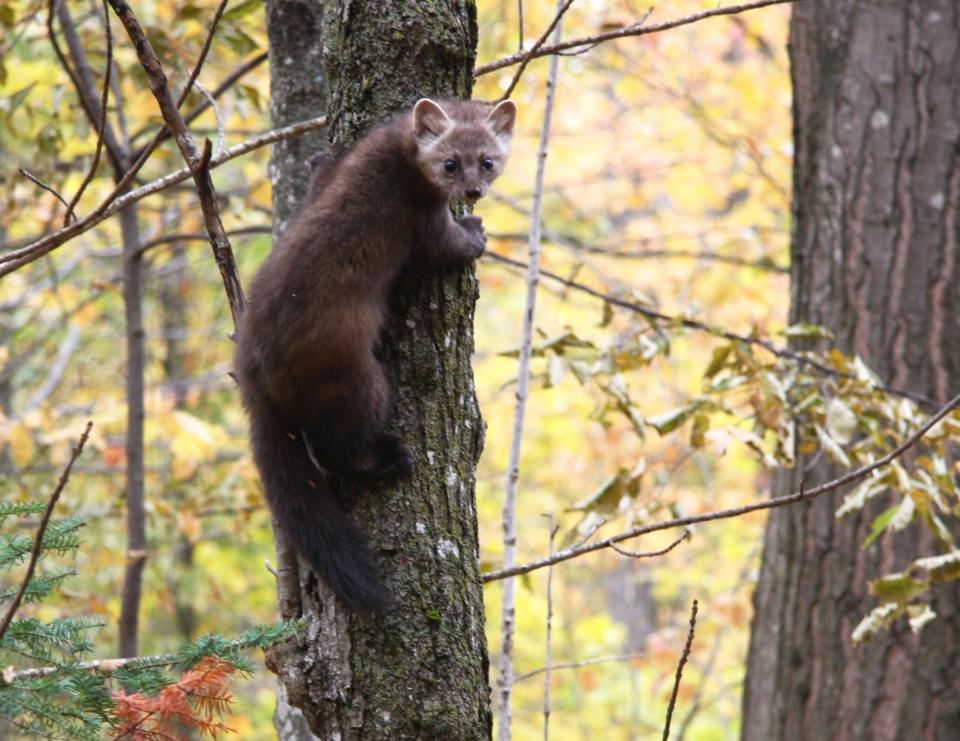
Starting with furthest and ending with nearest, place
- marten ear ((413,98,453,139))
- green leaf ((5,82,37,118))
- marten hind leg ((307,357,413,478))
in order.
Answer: green leaf ((5,82,37,118))
marten ear ((413,98,453,139))
marten hind leg ((307,357,413,478))

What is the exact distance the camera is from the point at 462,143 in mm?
3543

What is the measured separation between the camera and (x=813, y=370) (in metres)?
4.58

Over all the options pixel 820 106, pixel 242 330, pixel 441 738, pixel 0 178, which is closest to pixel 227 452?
pixel 0 178

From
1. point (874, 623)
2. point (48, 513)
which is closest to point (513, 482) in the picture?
point (874, 623)

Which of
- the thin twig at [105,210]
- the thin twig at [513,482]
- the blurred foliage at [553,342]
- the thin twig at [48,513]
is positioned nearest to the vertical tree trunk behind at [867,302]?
the blurred foliage at [553,342]

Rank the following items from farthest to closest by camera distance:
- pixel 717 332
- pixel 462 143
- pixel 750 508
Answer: pixel 717 332 → pixel 462 143 → pixel 750 508

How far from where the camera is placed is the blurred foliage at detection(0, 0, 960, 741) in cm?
485

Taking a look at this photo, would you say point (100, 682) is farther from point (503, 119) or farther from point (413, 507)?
point (503, 119)

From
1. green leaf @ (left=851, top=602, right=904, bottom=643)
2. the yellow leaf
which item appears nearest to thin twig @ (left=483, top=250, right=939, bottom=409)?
green leaf @ (left=851, top=602, right=904, bottom=643)

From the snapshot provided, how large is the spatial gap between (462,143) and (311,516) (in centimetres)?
152

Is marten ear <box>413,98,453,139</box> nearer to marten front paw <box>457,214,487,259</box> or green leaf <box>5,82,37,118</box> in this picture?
marten front paw <box>457,214,487,259</box>

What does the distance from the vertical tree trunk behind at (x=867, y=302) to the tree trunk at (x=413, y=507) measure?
2958mm

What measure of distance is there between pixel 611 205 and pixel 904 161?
6.30 m

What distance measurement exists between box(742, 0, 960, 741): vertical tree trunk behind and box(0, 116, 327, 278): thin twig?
10.6 feet
